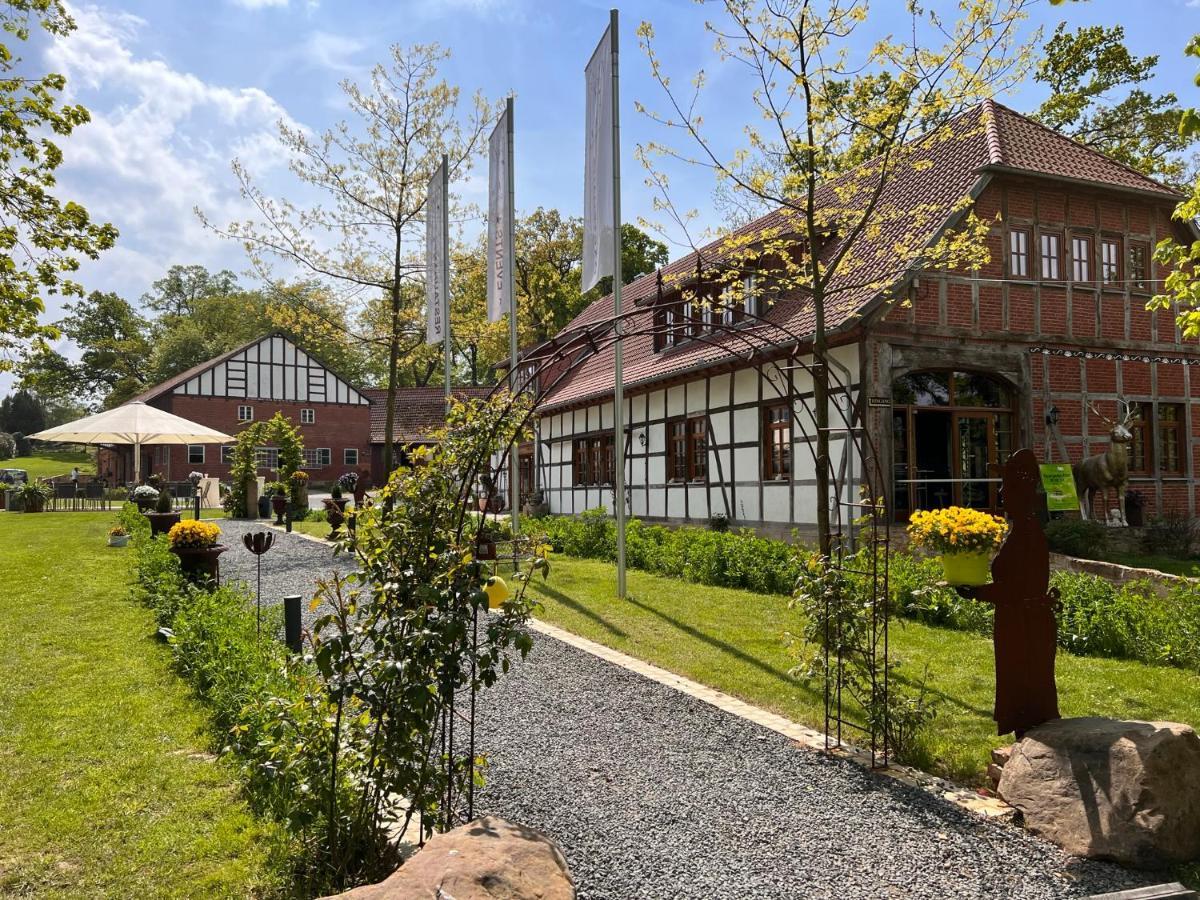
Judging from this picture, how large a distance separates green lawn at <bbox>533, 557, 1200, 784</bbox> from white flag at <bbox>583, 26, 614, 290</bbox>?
4.33 metres

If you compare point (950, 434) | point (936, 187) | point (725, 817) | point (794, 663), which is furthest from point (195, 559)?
point (936, 187)

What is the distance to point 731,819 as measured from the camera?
401cm

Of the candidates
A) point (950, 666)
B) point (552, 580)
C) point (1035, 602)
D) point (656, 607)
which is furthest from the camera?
point (552, 580)

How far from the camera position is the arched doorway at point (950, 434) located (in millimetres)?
13281

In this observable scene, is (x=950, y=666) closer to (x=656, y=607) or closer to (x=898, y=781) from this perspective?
(x=898, y=781)

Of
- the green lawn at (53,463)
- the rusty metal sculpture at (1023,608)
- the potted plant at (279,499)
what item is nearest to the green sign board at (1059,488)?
the rusty metal sculpture at (1023,608)

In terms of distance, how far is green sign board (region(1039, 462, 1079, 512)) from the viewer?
1346 centimetres

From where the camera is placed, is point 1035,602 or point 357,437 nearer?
point 1035,602

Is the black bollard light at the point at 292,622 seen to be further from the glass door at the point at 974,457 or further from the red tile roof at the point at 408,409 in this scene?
the red tile roof at the point at 408,409

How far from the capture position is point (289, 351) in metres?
41.1

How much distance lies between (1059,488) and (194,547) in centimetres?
1282

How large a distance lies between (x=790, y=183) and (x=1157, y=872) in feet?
21.6

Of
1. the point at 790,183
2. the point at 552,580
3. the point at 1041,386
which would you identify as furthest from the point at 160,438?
the point at 1041,386

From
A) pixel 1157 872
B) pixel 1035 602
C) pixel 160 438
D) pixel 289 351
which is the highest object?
pixel 289 351
